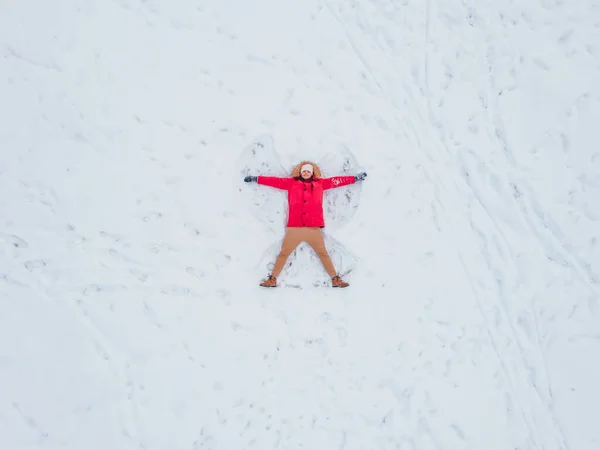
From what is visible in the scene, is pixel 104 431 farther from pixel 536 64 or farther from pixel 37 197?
pixel 536 64

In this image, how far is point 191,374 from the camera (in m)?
4.04

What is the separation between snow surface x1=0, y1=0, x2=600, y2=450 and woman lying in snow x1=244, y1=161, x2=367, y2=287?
20 centimetres

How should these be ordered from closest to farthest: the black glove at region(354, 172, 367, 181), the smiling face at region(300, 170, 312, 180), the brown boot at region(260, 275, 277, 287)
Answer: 1. the smiling face at region(300, 170, 312, 180)
2. the brown boot at region(260, 275, 277, 287)
3. the black glove at region(354, 172, 367, 181)

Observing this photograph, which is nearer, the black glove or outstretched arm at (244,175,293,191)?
outstretched arm at (244,175,293,191)

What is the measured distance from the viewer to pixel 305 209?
4.05 m

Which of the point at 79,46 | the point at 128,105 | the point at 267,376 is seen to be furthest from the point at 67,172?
the point at 267,376

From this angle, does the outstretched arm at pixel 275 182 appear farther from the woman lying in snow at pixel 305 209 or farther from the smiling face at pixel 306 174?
the smiling face at pixel 306 174

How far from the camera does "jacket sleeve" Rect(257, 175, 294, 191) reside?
13.4 ft

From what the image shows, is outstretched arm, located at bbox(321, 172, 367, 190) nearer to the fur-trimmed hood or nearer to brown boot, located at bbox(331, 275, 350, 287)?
the fur-trimmed hood

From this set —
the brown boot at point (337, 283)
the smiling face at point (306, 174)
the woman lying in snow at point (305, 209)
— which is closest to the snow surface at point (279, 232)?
the brown boot at point (337, 283)

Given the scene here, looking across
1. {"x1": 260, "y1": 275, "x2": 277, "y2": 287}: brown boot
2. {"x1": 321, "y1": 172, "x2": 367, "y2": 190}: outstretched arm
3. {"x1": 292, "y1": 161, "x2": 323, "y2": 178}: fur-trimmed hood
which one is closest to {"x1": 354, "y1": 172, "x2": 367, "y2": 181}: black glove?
{"x1": 321, "y1": 172, "x2": 367, "y2": 190}: outstretched arm

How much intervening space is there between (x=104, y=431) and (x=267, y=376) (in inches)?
58.2

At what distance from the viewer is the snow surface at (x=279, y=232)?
4.03 meters

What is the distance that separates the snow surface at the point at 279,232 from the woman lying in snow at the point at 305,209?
0.20 meters
